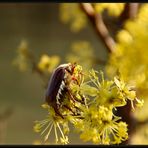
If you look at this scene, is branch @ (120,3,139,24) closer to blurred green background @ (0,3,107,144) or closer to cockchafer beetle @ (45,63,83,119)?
cockchafer beetle @ (45,63,83,119)

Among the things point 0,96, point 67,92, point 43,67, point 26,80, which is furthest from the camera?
point 26,80

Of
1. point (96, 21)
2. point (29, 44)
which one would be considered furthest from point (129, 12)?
point (29, 44)

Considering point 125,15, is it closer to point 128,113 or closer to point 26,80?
point 128,113

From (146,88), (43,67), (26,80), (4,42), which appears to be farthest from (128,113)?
(4,42)

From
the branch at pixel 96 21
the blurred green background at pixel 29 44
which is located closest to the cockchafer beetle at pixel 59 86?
the branch at pixel 96 21

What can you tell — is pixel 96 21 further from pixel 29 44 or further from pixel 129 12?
pixel 29 44

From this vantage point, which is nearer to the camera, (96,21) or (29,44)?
(96,21)

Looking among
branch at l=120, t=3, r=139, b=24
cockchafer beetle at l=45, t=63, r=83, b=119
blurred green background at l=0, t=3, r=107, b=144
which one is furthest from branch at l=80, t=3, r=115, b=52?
blurred green background at l=0, t=3, r=107, b=144
